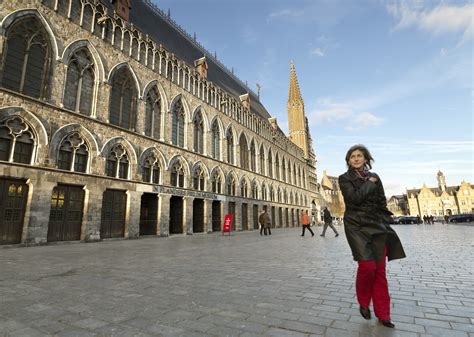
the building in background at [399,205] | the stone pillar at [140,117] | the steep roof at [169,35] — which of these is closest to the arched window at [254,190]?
the steep roof at [169,35]

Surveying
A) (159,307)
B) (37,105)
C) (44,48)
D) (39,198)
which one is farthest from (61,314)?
(44,48)

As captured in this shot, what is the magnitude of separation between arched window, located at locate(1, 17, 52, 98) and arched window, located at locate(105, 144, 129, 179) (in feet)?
15.0

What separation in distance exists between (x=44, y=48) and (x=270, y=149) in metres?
28.6

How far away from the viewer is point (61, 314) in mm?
3109

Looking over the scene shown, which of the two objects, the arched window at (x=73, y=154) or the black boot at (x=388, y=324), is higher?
the arched window at (x=73, y=154)

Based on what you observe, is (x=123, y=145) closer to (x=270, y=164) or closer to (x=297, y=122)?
(x=270, y=164)

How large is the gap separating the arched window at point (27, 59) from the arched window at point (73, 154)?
2.52 metres

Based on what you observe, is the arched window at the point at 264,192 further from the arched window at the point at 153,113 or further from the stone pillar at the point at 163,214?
the arched window at the point at 153,113

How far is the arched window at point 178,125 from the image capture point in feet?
71.1

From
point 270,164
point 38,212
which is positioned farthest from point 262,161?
point 38,212

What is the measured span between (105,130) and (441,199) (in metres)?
109

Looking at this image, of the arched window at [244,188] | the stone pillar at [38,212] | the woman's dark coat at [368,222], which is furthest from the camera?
the arched window at [244,188]

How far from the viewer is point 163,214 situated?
61.9 ft

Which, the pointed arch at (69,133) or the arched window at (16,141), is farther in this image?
the pointed arch at (69,133)
